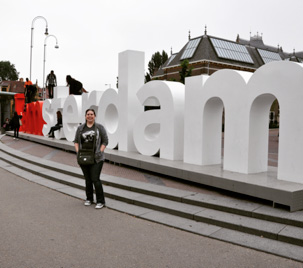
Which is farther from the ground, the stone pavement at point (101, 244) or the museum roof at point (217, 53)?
the museum roof at point (217, 53)

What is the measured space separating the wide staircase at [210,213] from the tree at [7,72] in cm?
7923

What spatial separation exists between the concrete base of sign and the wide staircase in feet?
0.58

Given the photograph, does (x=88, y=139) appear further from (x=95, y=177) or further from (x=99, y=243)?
(x=99, y=243)

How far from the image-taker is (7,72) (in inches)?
3086

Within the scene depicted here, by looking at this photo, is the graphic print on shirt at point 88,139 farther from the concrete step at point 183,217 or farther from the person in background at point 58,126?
the person in background at point 58,126

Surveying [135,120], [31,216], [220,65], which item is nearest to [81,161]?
[31,216]

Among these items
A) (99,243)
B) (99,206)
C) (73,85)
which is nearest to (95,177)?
(99,206)

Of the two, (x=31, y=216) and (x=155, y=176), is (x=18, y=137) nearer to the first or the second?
(x=155, y=176)

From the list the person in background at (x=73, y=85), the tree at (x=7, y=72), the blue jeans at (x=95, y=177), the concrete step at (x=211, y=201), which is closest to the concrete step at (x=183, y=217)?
the concrete step at (x=211, y=201)

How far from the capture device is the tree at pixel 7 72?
77688 millimetres

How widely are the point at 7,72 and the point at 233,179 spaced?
271 ft

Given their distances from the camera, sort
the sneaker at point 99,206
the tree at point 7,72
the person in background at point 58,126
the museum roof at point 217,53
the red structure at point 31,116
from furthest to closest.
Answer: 1. the tree at point 7,72
2. the museum roof at point 217,53
3. the red structure at point 31,116
4. the person in background at point 58,126
5. the sneaker at point 99,206

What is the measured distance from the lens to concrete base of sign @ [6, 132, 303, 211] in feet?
16.5

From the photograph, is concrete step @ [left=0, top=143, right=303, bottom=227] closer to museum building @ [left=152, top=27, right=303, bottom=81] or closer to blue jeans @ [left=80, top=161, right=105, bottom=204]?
blue jeans @ [left=80, top=161, right=105, bottom=204]
